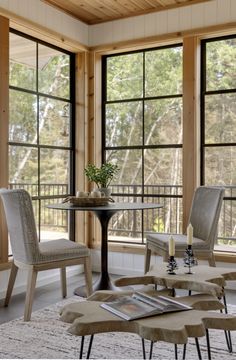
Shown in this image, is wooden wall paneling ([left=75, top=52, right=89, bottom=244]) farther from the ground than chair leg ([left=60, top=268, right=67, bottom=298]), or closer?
farther from the ground

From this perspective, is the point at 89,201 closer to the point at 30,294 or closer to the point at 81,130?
the point at 30,294

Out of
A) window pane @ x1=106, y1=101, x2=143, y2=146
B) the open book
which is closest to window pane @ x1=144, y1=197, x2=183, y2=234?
window pane @ x1=106, y1=101, x2=143, y2=146

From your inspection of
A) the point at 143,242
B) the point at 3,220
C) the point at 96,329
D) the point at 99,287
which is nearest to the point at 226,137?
the point at 143,242

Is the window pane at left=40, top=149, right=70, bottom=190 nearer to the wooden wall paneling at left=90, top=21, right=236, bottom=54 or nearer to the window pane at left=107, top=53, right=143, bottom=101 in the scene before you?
the window pane at left=107, top=53, right=143, bottom=101

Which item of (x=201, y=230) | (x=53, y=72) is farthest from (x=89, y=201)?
(x=53, y=72)

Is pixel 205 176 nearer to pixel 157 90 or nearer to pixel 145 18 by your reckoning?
pixel 157 90

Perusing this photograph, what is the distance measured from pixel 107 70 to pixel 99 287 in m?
2.53

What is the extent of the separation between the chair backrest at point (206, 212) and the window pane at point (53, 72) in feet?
Answer: 6.20

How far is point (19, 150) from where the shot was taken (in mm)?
3988

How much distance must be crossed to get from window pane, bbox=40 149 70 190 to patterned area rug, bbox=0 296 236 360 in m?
1.76

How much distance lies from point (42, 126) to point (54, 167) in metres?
0.48

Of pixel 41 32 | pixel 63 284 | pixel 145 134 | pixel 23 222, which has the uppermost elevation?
pixel 41 32

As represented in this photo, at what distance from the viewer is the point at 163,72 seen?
448 centimetres

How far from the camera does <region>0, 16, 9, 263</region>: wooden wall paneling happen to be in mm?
3627
